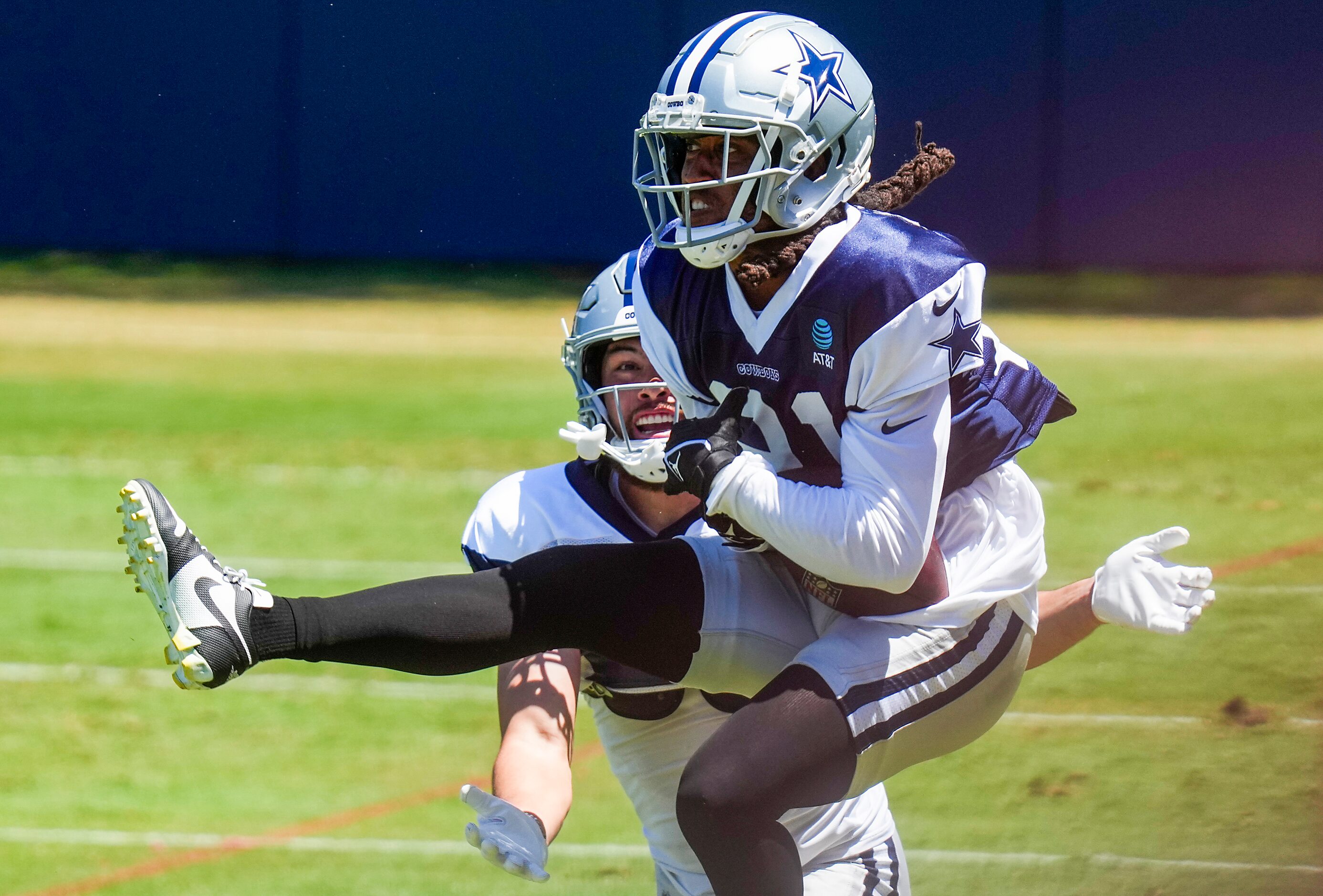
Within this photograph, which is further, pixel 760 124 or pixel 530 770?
pixel 530 770

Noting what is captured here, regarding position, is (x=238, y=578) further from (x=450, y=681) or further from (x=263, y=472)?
(x=263, y=472)

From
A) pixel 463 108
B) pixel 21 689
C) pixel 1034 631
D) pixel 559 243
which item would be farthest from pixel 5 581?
pixel 559 243

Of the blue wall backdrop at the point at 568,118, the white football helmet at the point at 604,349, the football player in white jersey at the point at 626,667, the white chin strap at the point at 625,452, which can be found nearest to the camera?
the white chin strap at the point at 625,452

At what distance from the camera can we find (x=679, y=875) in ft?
9.68

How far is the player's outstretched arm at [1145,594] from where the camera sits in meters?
2.79

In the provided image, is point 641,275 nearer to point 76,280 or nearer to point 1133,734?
point 1133,734

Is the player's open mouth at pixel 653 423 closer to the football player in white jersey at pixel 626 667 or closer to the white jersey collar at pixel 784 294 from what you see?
the football player in white jersey at pixel 626 667

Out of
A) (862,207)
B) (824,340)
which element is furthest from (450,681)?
(824,340)

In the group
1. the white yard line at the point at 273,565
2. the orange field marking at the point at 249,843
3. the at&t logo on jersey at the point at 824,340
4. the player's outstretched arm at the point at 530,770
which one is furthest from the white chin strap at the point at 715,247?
the white yard line at the point at 273,565

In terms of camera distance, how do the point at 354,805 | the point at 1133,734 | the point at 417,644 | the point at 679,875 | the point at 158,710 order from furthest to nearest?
the point at 158,710, the point at 1133,734, the point at 354,805, the point at 679,875, the point at 417,644

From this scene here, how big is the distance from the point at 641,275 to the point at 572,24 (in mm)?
9669

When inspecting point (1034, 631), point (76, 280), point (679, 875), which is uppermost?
point (1034, 631)

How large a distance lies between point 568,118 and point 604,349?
9332 millimetres

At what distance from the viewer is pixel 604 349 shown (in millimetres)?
3115
